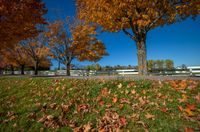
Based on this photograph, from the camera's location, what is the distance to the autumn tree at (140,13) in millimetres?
11289

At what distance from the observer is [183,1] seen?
1195cm

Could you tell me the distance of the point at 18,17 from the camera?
12719mm

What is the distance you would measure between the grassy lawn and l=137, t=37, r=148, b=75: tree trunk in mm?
7507

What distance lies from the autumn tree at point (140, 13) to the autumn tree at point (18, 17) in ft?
12.4

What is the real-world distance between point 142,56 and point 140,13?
3553mm

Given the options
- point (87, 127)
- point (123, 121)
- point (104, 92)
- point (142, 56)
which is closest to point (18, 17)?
point (142, 56)

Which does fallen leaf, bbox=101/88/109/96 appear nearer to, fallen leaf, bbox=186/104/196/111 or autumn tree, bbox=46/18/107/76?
fallen leaf, bbox=186/104/196/111

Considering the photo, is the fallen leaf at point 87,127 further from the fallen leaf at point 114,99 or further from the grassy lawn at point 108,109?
the fallen leaf at point 114,99

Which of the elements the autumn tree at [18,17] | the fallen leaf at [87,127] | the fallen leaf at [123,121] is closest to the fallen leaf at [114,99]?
the fallen leaf at [123,121]

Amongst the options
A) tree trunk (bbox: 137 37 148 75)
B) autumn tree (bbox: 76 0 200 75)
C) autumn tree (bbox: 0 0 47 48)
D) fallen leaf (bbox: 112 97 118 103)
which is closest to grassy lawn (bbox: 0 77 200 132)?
fallen leaf (bbox: 112 97 118 103)

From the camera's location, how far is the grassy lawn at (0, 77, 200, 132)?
3.99 metres

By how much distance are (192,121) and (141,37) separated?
34.5 ft

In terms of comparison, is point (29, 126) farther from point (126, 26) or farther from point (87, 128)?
point (126, 26)

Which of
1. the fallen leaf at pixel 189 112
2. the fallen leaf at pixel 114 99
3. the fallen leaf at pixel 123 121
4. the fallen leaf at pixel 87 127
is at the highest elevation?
the fallen leaf at pixel 114 99
